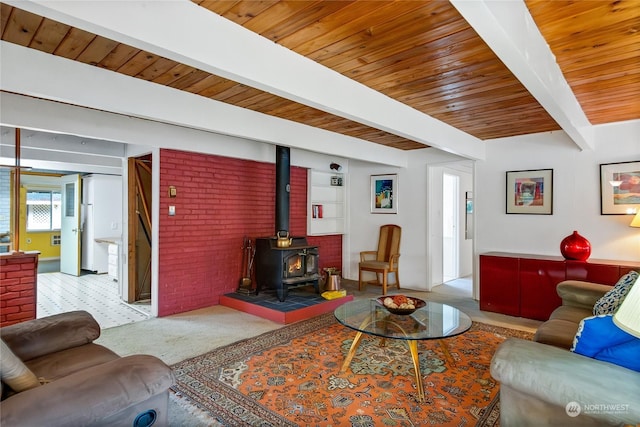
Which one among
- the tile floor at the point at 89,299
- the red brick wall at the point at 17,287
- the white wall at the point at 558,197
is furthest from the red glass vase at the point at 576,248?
the red brick wall at the point at 17,287

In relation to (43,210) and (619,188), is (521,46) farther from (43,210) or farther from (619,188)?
(43,210)

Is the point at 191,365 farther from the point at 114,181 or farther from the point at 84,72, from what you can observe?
the point at 114,181

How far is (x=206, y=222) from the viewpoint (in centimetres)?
448

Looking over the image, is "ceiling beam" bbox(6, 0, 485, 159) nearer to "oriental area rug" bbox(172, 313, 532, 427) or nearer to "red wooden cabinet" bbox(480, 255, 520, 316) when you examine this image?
"oriental area rug" bbox(172, 313, 532, 427)

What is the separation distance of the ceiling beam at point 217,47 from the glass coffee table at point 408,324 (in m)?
1.66

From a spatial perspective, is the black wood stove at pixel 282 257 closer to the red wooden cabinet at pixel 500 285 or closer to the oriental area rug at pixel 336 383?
the oriental area rug at pixel 336 383

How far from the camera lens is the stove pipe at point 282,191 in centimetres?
452

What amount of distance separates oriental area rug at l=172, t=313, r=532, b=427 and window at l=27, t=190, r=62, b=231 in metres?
7.49

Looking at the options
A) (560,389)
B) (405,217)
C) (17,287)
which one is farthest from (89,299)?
(560,389)

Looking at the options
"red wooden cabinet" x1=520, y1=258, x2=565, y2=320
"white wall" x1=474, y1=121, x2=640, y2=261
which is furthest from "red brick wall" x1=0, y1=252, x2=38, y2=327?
"white wall" x1=474, y1=121, x2=640, y2=261

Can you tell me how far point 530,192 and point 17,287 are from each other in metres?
5.78

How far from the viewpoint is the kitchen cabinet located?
5836 mm

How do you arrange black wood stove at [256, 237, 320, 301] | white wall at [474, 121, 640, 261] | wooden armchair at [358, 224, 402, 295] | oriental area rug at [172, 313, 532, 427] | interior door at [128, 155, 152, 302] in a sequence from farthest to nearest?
wooden armchair at [358, 224, 402, 295]
interior door at [128, 155, 152, 302]
black wood stove at [256, 237, 320, 301]
white wall at [474, 121, 640, 261]
oriental area rug at [172, 313, 532, 427]

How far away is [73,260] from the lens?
6.92 metres
